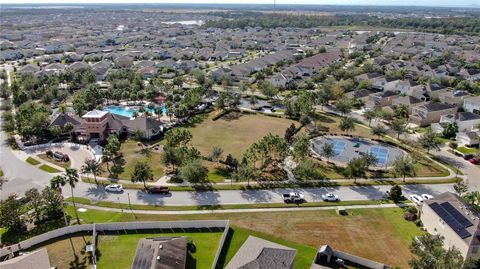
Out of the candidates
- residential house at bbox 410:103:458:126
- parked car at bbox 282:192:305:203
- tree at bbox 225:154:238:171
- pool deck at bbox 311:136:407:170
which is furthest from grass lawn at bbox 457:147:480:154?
tree at bbox 225:154:238:171

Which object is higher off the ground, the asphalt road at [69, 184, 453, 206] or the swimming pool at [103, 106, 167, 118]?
the swimming pool at [103, 106, 167, 118]

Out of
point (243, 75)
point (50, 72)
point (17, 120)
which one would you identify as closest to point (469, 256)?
point (17, 120)

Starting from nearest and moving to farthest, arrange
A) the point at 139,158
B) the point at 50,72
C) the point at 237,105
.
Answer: the point at 139,158
the point at 237,105
the point at 50,72

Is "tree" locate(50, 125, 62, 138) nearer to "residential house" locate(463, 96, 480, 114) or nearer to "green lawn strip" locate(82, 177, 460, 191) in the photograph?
"green lawn strip" locate(82, 177, 460, 191)

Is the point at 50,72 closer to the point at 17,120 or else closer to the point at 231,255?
the point at 17,120

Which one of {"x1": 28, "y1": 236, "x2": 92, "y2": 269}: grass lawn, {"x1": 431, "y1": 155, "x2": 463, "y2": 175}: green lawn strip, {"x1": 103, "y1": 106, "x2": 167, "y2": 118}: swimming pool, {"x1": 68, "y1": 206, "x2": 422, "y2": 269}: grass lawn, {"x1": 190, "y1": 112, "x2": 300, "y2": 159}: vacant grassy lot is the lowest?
{"x1": 28, "y1": 236, "x2": 92, "y2": 269}: grass lawn

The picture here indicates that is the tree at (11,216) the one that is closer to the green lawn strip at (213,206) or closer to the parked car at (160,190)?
the green lawn strip at (213,206)

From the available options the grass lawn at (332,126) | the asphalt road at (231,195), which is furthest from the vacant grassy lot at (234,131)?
the asphalt road at (231,195)
